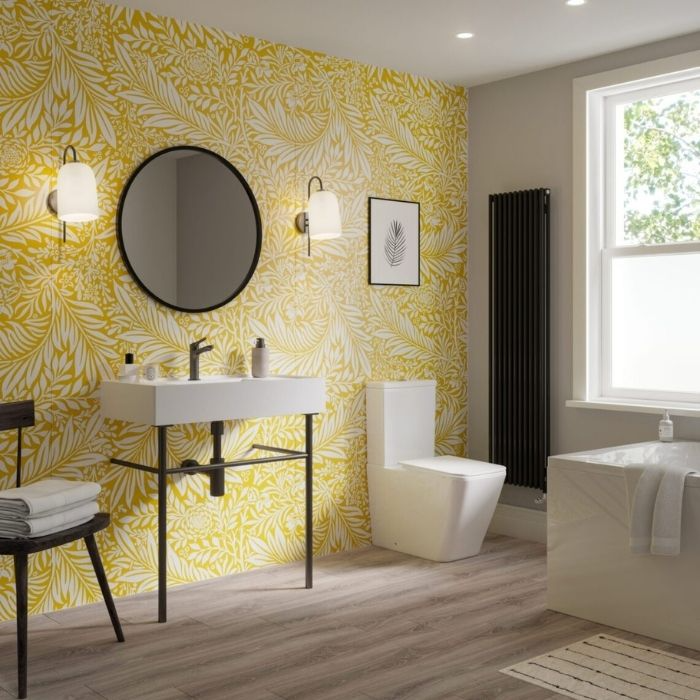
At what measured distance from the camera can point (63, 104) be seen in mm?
3539

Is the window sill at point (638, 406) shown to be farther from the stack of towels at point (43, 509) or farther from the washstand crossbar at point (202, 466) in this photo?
the stack of towels at point (43, 509)

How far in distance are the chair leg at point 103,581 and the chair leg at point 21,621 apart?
304mm

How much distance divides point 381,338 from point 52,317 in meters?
1.77

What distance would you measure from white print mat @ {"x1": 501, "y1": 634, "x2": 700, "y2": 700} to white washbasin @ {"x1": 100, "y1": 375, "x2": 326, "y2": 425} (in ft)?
4.62

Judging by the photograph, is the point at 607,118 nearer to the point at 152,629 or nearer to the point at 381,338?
the point at 381,338

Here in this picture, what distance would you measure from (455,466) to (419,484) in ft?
0.65

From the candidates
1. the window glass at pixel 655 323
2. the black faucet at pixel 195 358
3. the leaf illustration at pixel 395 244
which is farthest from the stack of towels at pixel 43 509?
the window glass at pixel 655 323

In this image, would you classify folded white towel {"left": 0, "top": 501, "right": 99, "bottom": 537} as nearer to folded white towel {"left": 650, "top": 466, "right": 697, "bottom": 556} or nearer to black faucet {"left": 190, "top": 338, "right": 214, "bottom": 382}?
black faucet {"left": 190, "top": 338, "right": 214, "bottom": 382}

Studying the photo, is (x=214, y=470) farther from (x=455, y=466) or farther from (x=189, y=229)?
(x=455, y=466)

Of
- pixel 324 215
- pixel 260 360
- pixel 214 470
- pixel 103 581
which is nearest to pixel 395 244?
pixel 324 215

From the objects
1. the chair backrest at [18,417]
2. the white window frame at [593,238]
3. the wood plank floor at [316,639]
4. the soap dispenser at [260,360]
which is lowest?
the wood plank floor at [316,639]

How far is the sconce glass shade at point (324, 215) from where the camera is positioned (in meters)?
4.21

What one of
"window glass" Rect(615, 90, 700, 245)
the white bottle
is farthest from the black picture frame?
the white bottle

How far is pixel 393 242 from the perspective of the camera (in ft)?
15.4
